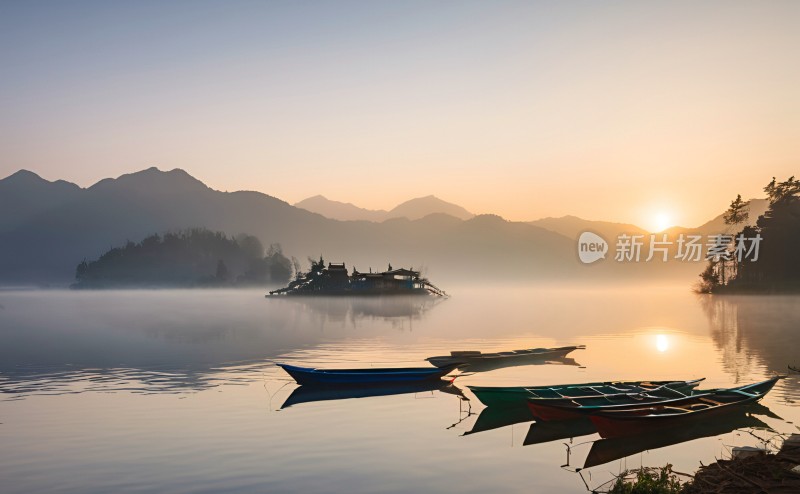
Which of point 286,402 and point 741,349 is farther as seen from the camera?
point 741,349

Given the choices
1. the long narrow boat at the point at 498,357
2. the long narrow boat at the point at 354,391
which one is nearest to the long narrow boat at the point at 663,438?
the long narrow boat at the point at 354,391

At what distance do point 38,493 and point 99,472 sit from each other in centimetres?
184

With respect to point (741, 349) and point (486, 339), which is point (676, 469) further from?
point (486, 339)

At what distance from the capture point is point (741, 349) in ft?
167

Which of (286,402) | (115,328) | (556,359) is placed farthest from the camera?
(115,328)

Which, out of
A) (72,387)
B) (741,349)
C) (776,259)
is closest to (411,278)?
(776,259)

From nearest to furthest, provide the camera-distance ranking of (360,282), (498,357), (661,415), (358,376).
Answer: (661,415) → (358,376) → (498,357) → (360,282)

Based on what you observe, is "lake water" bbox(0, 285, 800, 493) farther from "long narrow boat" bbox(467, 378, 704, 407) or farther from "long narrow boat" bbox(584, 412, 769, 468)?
"long narrow boat" bbox(467, 378, 704, 407)

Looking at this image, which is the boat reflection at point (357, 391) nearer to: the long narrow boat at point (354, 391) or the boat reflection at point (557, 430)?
the long narrow boat at point (354, 391)

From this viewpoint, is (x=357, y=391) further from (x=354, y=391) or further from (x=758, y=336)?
(x=758, y=336)

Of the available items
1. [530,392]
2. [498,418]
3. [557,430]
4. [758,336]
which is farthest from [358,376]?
[758,336]

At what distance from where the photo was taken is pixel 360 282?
475 feet

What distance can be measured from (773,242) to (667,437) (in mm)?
109821

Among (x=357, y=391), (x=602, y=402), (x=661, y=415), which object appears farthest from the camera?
(x=357, y=391)
